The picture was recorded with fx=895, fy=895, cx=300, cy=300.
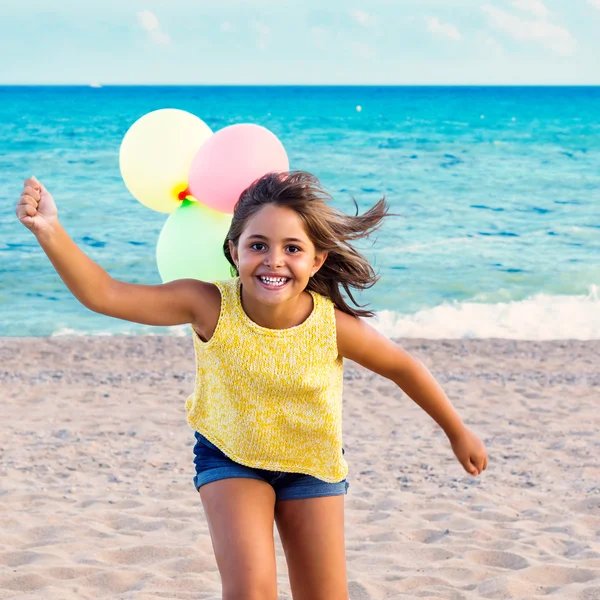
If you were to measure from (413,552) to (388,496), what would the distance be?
851 mm

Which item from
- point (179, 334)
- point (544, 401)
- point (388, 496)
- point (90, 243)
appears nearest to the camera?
point (388, 496)

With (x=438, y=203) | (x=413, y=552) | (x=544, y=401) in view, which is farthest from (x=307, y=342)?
(x=438, y=203)

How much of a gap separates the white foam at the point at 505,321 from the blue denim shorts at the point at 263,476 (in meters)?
7.12

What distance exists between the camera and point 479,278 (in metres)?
12.6

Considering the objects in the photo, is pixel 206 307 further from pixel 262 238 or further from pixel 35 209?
pixel 35 209

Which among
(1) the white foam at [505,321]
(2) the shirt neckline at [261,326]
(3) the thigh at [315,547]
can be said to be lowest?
(3) the thigh at [315,547]

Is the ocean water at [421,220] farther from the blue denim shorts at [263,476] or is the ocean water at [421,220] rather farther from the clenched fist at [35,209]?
the clenched fist at [35,209]

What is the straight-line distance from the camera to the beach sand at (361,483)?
371 cm

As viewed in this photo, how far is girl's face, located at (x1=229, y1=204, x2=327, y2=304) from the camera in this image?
250 centimetres

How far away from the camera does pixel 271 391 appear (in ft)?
8.57

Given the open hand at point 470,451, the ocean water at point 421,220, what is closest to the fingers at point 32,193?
the open hand at point 470,451

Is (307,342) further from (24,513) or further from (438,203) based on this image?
(438,203)

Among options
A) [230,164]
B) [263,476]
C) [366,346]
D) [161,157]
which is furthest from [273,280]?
[161,157]

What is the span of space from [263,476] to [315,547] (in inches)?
10.2
